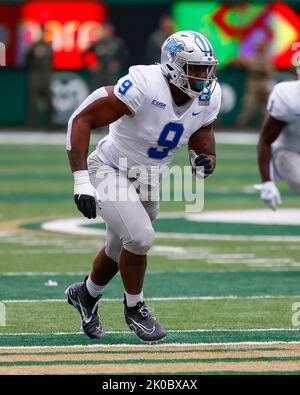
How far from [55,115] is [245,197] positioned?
13102 millimetres

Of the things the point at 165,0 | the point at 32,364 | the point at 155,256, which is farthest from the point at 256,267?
the point at 165,0

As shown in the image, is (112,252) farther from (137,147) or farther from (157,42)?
(157,42)

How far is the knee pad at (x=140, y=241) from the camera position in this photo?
24.2 ft

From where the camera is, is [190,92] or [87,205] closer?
[87,205]

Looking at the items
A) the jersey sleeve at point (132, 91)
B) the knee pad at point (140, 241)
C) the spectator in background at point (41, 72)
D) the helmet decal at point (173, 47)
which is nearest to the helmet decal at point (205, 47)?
the helmet decal at point (173, 47)

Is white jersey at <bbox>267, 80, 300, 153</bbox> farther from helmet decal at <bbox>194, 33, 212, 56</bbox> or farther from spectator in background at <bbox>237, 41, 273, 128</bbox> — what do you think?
spectator in background at <bbox>237, 41, 273, 128</bbox>

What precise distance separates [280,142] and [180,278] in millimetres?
1402

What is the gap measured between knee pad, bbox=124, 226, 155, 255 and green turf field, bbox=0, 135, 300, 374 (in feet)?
1.70

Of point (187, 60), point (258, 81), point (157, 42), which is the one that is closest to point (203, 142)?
point (187, 60)

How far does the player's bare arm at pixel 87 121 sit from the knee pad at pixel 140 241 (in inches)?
18.4

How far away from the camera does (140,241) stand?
738cm

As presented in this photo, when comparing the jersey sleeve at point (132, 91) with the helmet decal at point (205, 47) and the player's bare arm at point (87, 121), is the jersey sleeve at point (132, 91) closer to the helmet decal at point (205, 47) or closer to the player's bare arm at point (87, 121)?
the player's bare arm at point (87, 121)

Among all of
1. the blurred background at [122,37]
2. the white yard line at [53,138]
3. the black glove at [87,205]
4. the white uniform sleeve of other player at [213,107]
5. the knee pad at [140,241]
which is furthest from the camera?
the blurred background at [122,37]

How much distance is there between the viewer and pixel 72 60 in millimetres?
29078
